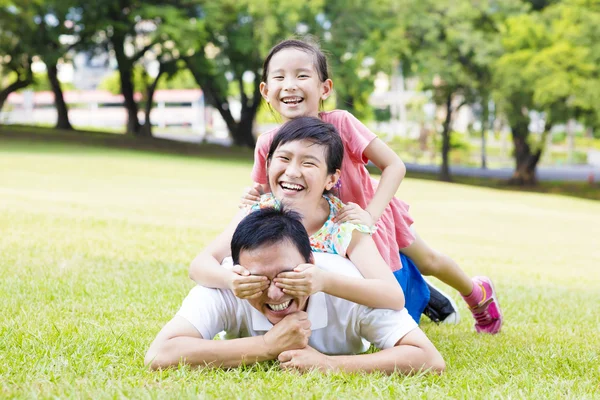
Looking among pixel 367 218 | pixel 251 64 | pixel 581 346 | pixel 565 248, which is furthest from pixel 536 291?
pixel 251 64

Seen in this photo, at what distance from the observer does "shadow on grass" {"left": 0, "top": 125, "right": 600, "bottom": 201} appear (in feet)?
93.1

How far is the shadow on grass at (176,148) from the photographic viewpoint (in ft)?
93.1

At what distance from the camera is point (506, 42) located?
2608 centimetres

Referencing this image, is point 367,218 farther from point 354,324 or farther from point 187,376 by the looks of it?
point 187,376

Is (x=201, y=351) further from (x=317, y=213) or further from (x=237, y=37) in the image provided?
(x=237, y=37)

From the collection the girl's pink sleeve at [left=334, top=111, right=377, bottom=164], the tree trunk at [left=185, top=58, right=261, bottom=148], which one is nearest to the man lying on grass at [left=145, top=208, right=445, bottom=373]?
the girl's pink sleeve at [left=334, top=111, right=377, bottom=164]

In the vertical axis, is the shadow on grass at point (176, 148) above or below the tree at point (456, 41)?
below

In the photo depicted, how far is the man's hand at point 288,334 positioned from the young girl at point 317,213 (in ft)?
0.24

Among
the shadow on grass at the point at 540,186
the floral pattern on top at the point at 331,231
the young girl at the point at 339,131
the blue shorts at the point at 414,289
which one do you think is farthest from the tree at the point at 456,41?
the floral pattern on top at the point at 331,231

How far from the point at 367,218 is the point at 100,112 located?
10219cm

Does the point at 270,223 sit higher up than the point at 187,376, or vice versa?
the point at 270,223

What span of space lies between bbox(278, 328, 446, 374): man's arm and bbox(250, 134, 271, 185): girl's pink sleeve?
41.8 inches

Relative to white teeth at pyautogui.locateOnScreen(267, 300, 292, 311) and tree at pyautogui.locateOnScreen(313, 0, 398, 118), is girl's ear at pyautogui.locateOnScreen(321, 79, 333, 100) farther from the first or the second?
tree at pyautogui.locateOnScreen(313, 0, 398, 118)

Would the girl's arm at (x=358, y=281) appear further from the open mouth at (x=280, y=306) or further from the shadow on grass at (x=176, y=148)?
the shadow on grass at (x=176, y=148)
